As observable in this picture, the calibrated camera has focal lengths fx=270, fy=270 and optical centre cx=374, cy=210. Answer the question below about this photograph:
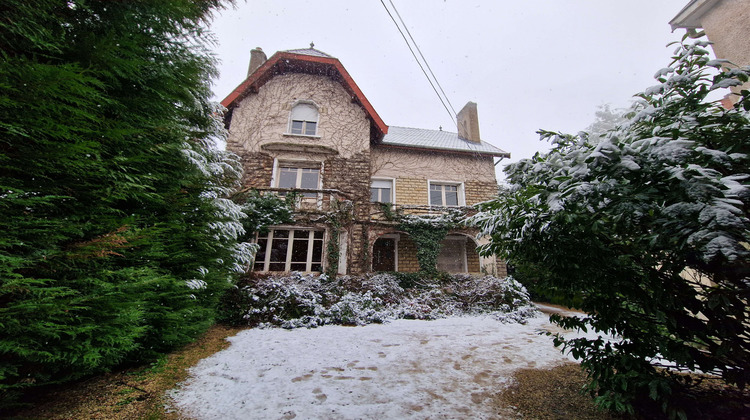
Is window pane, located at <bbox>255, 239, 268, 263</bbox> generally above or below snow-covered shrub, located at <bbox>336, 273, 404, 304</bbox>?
above

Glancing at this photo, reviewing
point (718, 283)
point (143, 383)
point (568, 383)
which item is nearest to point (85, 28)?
point (143, 383)

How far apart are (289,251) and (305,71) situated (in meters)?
7.76

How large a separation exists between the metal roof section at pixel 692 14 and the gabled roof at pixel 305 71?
9008 mm

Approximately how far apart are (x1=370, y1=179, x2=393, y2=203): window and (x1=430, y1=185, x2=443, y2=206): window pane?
192 cm

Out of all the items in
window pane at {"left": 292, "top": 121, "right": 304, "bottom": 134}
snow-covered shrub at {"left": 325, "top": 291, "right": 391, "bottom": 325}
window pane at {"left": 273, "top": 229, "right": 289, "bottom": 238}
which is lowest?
snow-covered shrub at {"left": 325, "top": 291, "right": 391, "bottom": 325}

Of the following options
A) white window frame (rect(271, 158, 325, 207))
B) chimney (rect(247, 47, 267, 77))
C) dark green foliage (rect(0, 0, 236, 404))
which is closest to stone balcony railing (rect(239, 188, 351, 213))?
white window frame (rect(271, 158, 325, 207))

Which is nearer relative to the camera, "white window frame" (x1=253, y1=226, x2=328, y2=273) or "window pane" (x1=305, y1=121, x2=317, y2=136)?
"white window frame" (x1=253, y1=226, x2=328, y2=273)

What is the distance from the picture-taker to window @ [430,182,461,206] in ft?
40.4

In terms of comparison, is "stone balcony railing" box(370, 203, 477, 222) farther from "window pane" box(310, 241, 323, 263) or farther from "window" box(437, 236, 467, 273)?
"window pane" box(310, 241, 323, 263)

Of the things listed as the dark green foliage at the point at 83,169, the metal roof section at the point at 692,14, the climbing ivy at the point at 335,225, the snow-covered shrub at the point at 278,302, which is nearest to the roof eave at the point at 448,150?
the climbing ivy at the point at 335,225

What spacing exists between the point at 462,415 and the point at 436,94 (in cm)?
626

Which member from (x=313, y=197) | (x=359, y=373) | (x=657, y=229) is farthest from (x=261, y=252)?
(x=657, y=229)

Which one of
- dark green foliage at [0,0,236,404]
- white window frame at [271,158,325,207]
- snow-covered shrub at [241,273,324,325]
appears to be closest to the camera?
dark green foliage at [0,0,236,404]

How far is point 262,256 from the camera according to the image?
945 centimetres
